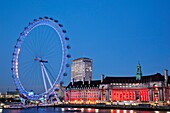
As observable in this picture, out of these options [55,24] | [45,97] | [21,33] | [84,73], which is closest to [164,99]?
[45,97]

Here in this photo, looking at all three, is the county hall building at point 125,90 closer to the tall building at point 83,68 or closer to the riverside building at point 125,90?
the riverside building at point 125,90

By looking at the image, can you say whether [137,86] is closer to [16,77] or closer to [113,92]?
[113,92]

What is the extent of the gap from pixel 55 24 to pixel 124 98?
4678 centimetres

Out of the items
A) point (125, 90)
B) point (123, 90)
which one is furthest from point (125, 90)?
point (123, 90)

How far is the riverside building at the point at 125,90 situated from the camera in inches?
3322

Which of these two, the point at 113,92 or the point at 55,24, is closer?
the point at 55,24

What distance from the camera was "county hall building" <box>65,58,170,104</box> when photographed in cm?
8456

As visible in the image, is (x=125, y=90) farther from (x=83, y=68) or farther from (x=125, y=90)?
(x=83, y=68)

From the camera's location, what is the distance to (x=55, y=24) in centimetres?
6244

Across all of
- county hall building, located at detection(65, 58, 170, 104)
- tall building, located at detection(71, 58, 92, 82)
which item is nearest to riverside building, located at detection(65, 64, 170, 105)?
county hall building, located at detection(65, 58, 170, 104)

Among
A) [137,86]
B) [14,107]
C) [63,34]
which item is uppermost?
[63,34]

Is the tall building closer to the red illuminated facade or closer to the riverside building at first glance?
the red illuminated facade

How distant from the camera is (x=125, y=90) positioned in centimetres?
9794

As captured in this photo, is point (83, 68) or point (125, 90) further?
point (83, 68)
